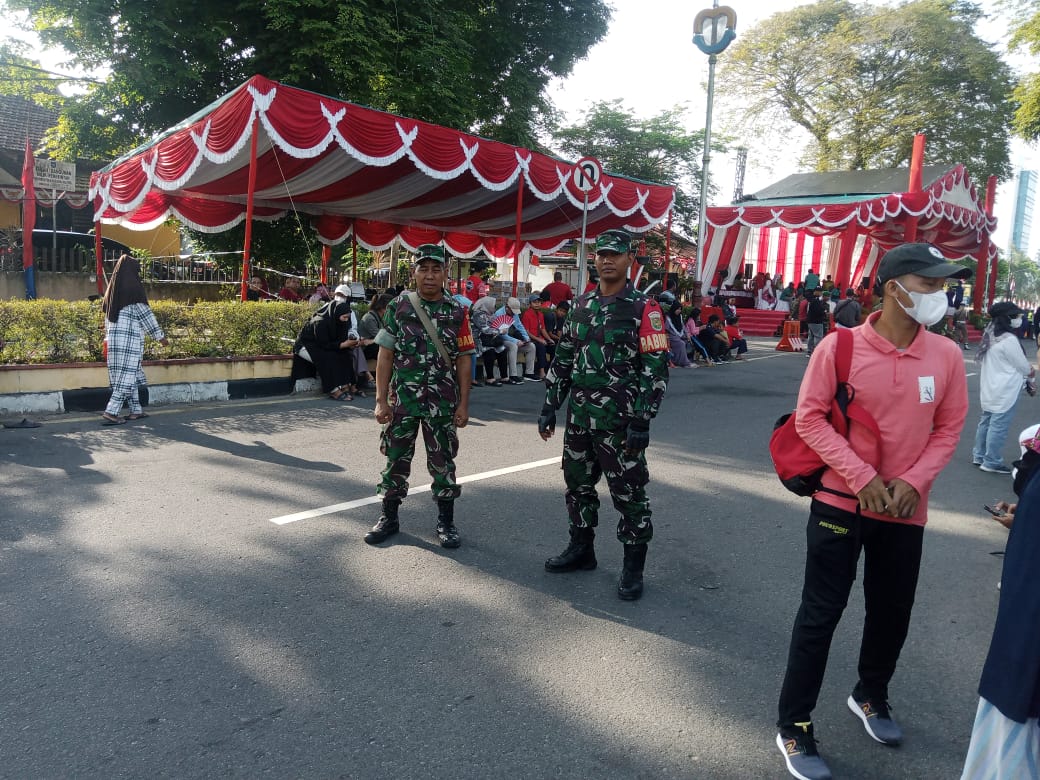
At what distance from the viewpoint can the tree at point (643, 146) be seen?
31.9 m

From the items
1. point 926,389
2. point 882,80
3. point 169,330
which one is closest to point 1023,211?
point 882,80

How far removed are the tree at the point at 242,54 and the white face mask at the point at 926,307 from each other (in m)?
14.7

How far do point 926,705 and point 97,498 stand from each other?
492 cm

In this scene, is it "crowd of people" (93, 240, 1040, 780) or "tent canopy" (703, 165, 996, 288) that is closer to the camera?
"crowd of people" (93, 240, 1040, 780)

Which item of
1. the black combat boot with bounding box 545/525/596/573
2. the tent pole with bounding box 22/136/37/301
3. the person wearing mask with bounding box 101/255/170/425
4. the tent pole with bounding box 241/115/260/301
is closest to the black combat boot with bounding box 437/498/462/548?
the black combat boot with bounding box 545/525/596/573

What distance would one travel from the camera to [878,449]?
7.90 feet

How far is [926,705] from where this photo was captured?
285 cm

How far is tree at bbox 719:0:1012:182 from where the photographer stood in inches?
1320

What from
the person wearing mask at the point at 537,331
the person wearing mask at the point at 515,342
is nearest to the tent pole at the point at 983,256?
the person wearing mask at the point at 537,331

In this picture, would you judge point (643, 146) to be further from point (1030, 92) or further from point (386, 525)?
point (386, 525)

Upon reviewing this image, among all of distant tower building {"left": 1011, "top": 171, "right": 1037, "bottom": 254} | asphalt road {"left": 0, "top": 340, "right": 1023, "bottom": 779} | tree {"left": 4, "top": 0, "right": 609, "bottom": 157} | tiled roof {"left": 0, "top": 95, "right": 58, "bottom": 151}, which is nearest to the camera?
asphalt road {"left": 0, "top": 340, "right": 1023, "bottom": 779}

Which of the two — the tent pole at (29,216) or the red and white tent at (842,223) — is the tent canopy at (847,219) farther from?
the tent pole at (29,216)

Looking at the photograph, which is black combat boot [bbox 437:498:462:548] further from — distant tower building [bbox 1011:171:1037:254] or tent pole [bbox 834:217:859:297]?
distant tower building [bbox 1011:171:1037:254]

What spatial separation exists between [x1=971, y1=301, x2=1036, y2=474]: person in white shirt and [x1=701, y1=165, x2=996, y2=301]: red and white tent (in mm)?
14931
